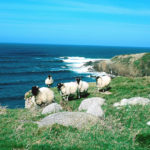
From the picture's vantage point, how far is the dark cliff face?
46.4 metres

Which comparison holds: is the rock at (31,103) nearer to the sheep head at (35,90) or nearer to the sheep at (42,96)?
the sheep at (42,96)

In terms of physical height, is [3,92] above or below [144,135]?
below

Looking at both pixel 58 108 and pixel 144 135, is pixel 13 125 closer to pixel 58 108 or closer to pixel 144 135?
pixel 58 108

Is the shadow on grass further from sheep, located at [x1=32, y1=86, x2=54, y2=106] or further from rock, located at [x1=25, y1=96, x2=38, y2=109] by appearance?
rock, located at [x1=25, y1=96, x2=38, y2=109]

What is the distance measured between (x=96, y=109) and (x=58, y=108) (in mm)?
2909

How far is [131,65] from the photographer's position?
49812 millimetres

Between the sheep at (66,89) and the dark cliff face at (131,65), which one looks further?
the dark cliff face at (131,65)

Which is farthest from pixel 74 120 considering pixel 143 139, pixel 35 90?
pixel 35 90

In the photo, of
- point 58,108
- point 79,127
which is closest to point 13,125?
point 79,127

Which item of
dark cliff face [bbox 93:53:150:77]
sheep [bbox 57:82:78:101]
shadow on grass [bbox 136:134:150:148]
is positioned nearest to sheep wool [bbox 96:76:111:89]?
sheep [bbox 57:82:78:101]

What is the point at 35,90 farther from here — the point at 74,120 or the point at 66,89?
the point at 74,120

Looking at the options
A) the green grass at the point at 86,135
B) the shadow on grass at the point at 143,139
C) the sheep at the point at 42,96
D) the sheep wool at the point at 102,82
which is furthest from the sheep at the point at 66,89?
the shadow on grass at the point at 143,139

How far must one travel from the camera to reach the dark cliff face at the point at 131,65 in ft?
Result: 152

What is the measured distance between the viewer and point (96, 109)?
11.7 metres
